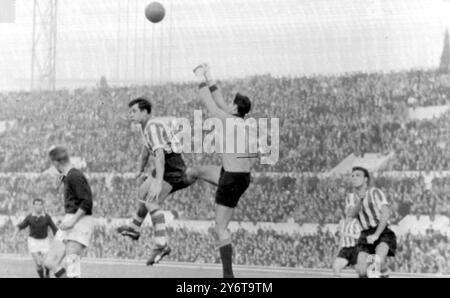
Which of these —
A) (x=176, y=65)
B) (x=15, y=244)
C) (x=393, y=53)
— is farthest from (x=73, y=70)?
(x=393, y=53)

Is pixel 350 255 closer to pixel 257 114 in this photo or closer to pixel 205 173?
pixel 205 173

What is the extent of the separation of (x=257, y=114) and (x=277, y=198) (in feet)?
4.93

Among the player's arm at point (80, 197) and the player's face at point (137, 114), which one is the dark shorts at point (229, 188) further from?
the player's arm at point (80, 197)

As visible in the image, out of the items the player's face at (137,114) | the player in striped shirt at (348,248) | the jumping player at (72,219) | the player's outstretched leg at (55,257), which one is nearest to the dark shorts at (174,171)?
the player's face at (137,114)

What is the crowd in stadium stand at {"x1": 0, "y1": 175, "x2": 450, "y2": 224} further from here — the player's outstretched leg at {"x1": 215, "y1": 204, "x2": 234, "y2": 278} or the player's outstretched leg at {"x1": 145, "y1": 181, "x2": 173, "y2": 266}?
the player's outstretched leg at {"x1": 215, "y1": 204, "x2": 234, "y2": 278}

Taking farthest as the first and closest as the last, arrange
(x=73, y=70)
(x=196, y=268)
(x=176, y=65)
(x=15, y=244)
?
(x=15, y=244) < (x=73, y=70) < (x=176, y=65) < (x=196, y=268)

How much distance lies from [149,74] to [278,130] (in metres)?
2.31

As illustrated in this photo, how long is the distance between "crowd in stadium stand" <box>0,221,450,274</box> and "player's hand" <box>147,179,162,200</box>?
3.45 metres

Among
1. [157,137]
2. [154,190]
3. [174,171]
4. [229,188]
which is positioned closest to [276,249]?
[174,171]

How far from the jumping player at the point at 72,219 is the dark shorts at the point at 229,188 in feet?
5.38

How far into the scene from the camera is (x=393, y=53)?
1098 centimetres

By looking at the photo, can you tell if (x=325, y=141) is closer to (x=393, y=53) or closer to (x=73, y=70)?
(x=393, y=53)

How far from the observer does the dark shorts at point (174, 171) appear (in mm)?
8570

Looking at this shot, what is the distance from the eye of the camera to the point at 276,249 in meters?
11.8
